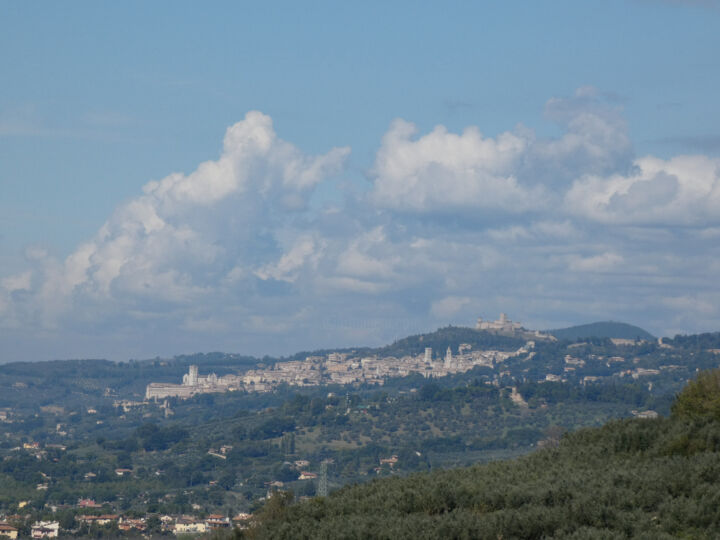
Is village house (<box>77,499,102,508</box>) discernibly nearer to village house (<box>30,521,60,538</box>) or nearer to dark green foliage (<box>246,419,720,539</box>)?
village house (<box>30,521,60,538</box>)

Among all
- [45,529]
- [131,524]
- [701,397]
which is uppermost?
[701,397]

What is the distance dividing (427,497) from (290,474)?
11323cm

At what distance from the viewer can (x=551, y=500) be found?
63.8 ft

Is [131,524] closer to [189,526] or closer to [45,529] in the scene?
[189,526]

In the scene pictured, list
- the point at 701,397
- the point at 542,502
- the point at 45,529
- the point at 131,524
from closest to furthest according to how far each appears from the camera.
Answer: the point at 542,502
the point at 701,397
the point at 45,529
the point at 131,524

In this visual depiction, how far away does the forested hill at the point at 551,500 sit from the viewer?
17516mm

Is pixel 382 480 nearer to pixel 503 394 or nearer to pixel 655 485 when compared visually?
pixel 655 485

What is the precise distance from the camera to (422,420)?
17912 cm

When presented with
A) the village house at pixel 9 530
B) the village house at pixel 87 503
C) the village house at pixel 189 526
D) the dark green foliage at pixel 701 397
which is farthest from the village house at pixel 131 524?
the dark green foliage at pixel 701 397

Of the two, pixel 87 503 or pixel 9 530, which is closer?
pixel 9 530

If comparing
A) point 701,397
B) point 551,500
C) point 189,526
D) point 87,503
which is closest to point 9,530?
point 189,526

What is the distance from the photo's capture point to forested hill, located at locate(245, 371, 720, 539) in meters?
17.5

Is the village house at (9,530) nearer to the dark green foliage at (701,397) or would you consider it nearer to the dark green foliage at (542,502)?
the dark green foliage at (701,397)

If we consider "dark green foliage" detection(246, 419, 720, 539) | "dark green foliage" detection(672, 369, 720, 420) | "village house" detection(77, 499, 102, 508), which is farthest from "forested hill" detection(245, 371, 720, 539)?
"village house" detection(77, 499, 102, 508)
